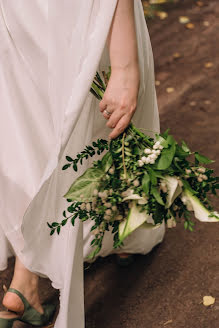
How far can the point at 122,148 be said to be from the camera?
1.44 meters

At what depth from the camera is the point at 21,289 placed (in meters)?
1.90

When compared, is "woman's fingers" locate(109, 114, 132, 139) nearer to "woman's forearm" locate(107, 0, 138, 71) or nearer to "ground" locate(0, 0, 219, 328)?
"woman's forearm" locate(107, 0, 138, 71)

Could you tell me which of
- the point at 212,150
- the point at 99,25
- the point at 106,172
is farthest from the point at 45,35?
the point at 212,150

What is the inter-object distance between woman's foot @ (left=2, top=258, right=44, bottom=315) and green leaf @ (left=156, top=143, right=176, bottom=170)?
0.84m

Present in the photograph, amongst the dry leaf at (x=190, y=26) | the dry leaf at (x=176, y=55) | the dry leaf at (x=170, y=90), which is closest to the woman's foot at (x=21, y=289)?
the dry leaf at (x=170, y=90)

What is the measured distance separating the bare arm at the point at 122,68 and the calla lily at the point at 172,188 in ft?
0.78

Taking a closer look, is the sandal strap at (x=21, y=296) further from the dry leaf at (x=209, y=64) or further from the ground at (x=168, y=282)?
the dry leaf at (x=209, y=64)

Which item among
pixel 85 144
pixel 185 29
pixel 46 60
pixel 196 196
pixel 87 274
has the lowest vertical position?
pixel 185 29

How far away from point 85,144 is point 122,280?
871 mm

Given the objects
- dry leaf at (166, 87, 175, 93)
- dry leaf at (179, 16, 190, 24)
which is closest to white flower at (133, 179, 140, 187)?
dry leaf at (166, 87, 175, 93)

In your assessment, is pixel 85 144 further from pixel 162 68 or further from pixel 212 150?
pixel 162 68

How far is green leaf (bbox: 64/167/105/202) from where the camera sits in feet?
4.58

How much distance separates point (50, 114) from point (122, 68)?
38 cm

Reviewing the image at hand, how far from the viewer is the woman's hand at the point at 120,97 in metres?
1.45
